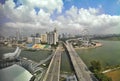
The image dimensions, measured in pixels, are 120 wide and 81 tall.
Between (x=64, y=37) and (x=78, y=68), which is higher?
(x=64, y=37)

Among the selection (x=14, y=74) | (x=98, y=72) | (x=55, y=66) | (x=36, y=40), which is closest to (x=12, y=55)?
(x=14, y=74)

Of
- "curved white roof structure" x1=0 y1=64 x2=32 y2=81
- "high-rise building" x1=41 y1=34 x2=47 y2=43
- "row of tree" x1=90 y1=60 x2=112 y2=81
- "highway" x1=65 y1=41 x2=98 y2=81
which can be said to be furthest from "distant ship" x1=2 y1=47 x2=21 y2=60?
"row of tree" x1=90 y1=60 x2=112 y2=81

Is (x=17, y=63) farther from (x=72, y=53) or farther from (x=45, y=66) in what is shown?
(x=72, y=53)

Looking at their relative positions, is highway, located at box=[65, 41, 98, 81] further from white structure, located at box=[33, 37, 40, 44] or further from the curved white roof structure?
the curved white roof structure

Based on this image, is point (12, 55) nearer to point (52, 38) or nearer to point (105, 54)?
point (52, 38)

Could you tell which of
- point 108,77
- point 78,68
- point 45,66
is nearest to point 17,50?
point 45,66
